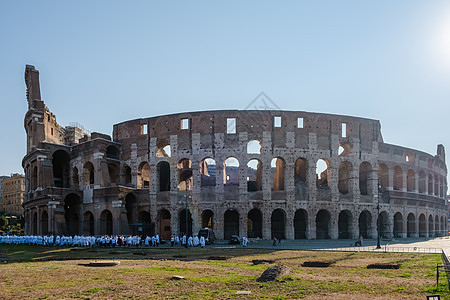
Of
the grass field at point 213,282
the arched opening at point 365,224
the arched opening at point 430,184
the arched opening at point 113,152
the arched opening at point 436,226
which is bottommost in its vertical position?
the arched opening at point 436,226

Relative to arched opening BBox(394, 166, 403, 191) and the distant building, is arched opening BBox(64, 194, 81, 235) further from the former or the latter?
the distant building

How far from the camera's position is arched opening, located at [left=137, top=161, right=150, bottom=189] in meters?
50.1

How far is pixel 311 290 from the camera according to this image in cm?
1402

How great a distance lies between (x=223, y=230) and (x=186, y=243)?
9482mm

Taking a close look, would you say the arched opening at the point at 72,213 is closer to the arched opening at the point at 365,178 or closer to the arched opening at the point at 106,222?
the arched opening at the point at 106,222

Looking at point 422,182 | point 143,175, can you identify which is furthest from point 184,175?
point 422,182

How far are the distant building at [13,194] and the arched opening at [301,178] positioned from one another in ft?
252

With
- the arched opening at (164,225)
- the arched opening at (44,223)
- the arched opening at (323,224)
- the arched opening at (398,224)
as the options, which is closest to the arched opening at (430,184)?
the arched opening at (398,224)

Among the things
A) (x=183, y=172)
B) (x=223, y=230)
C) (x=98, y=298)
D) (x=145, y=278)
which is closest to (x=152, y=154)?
(x=183, y=172)

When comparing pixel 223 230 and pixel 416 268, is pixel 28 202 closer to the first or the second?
pixel 223 230

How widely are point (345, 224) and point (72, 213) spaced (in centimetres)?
3206

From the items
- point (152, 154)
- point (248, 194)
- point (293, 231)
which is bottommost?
point (293, 231)

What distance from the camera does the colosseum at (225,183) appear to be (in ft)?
152

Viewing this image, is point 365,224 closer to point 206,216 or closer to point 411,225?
point 411,225
